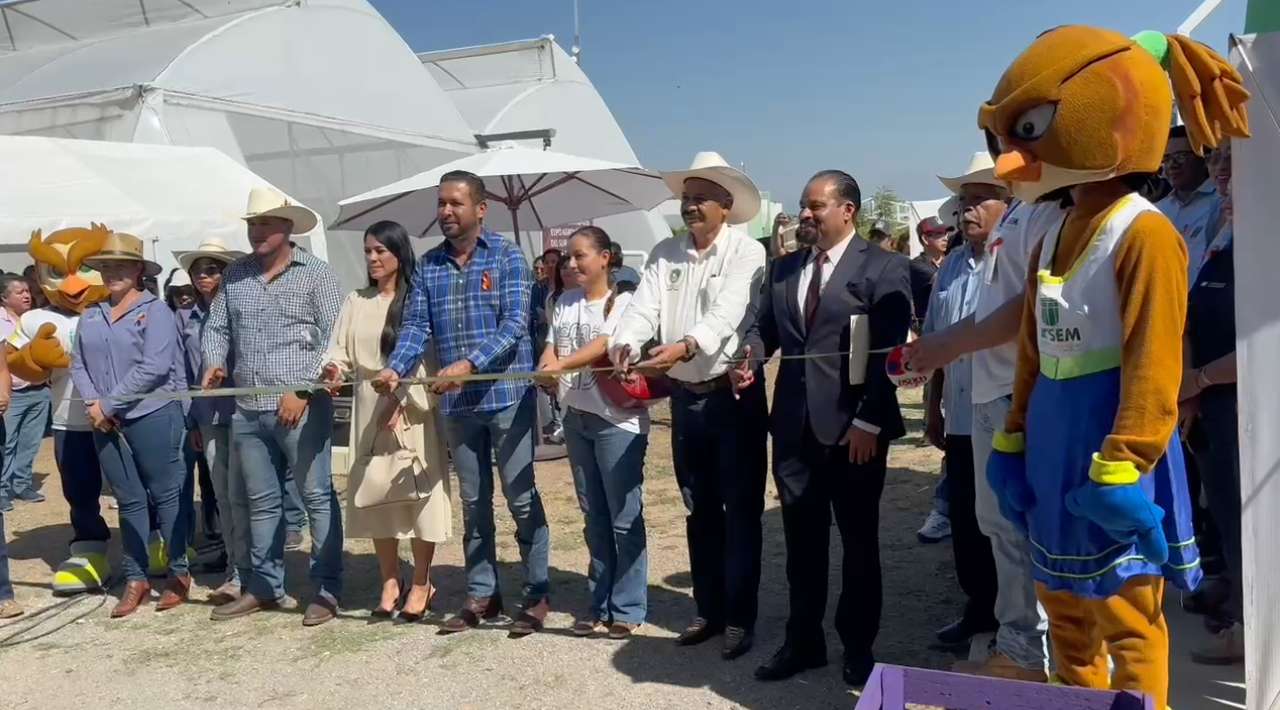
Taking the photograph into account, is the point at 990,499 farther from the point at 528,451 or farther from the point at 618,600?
the point at 528,451

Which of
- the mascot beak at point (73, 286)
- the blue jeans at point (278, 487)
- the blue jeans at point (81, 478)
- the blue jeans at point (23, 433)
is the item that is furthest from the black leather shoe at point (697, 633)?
the blue jeans at point (23, 433)

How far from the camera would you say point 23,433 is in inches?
334

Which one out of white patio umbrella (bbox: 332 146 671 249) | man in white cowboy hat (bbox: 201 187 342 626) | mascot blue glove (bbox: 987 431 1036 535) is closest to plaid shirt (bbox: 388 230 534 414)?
man in white cowboy hat (bbox: 201 187 342 626)

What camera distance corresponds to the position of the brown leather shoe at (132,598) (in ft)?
18.5

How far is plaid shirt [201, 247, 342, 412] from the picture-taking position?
5.22 meters

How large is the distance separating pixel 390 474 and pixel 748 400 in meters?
1.79

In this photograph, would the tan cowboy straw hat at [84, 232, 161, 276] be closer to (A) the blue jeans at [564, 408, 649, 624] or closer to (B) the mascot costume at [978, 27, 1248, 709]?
(A) the blue jeans at [564, 408, 649, 624]

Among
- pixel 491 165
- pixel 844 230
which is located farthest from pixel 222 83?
pixel 844 230

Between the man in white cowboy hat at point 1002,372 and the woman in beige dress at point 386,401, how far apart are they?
→ 8.63ft

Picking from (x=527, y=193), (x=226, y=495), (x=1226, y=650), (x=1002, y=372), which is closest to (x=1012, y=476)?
(x=1002, y=372)

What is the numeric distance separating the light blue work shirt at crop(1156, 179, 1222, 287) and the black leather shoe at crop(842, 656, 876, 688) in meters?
1.95

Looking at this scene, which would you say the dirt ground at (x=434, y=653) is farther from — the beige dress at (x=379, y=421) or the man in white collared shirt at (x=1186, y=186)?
the man in white collared shirt at (x=1186, y=186)

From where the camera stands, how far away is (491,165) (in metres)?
8.55

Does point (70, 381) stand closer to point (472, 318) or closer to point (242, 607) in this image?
point (242, 607)
